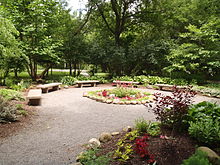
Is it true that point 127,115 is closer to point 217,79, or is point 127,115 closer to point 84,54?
point 84,54

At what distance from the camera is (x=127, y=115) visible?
5.18 meters

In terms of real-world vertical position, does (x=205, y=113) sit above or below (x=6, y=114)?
above

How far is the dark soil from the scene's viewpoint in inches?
89.9

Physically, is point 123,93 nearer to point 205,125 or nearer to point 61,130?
point 61,130

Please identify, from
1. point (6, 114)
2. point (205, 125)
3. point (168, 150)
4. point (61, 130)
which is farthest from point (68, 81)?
point (205, 125)

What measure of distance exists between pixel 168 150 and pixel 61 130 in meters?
2.69

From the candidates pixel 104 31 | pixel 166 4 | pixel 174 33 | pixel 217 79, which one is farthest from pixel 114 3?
pixel 217 79

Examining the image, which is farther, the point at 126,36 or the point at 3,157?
the point at 126,36

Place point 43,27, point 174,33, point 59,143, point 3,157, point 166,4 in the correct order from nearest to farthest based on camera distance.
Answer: point 3,157 → point 59,143 → point 43,27 → point 166,4 → point 174,33

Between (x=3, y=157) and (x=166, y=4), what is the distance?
1483cm

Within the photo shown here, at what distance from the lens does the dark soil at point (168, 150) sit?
2.28 m

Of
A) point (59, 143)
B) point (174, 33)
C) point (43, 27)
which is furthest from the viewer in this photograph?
point (174, 33)

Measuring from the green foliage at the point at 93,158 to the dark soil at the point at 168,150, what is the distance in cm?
13

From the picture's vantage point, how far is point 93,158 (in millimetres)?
2535
